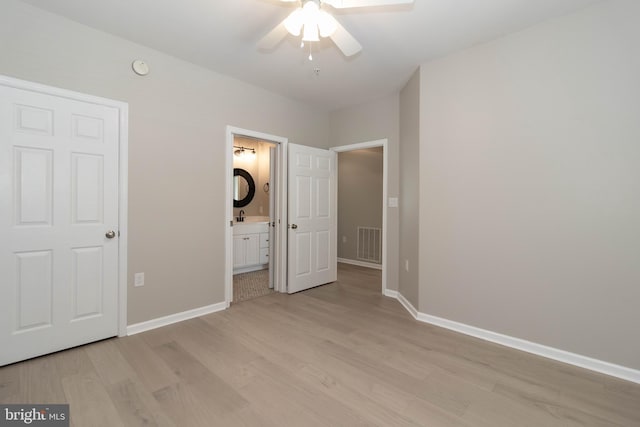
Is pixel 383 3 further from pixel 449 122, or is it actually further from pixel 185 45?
pixel 185 45

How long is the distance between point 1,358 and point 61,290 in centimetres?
53

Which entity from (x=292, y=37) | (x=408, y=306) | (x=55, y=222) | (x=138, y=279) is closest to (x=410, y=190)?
(x=408, y=306)

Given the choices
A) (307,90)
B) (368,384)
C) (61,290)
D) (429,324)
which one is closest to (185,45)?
(307,90)

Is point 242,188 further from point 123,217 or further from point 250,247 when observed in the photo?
point 123,217

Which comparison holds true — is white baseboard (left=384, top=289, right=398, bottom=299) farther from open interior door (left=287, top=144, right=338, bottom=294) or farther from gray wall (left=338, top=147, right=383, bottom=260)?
gray wall (left=338, top=147, right=383, bottom=260)

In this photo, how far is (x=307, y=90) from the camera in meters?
3.63

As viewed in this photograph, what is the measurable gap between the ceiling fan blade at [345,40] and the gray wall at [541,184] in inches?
46.8

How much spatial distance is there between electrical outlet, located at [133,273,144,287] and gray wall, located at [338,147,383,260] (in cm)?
392

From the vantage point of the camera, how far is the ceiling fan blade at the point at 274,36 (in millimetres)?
1901

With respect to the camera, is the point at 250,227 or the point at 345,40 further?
the point at 250,227

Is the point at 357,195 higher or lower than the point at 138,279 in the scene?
higher

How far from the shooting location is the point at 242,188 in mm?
5574

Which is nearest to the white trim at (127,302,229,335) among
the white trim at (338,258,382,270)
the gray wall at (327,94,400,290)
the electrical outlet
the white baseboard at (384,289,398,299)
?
the electrical outlet

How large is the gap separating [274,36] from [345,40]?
1.64ft
